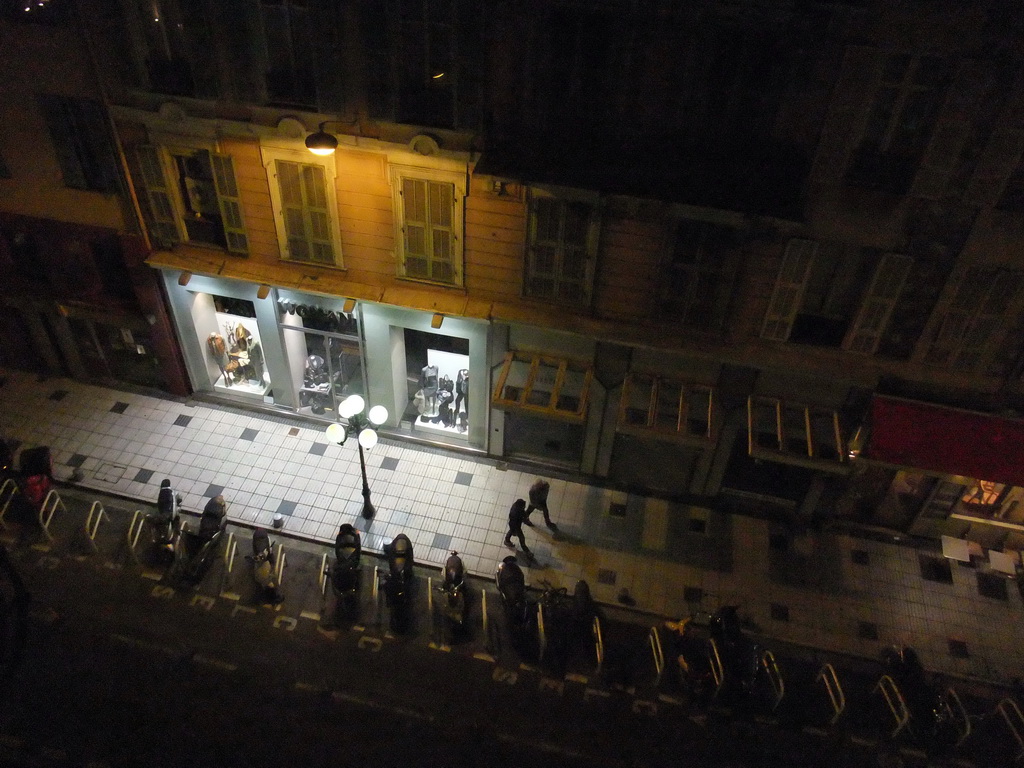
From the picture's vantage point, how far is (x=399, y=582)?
15.6 m

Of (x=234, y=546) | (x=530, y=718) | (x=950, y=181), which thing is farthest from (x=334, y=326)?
(x=950, y=181)

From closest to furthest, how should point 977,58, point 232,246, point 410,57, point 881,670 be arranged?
point 977,58, point 410,57, point 881,670, point 232,246

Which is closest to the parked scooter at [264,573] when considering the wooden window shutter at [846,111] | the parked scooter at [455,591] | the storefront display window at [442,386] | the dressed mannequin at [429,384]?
the parked scooter at [455,591]

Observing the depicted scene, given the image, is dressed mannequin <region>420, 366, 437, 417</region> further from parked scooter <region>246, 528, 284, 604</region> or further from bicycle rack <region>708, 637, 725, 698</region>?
bicycle rack <region>708, 637, 725, 698</region>

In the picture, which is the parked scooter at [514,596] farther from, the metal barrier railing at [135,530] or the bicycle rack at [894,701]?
the metal barrier railing at [135,530]

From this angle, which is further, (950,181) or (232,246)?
(232,246)

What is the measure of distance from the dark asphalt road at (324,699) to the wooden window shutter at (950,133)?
10023 mm

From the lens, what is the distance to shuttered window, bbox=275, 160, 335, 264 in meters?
16.3

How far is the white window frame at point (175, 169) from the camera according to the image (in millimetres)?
16359

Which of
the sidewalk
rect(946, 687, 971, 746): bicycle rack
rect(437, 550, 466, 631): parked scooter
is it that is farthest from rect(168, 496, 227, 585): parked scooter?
rect(946, 687, 971, 746): bicycle rack

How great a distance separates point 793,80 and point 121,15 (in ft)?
44.2

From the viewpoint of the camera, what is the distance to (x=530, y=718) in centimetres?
1438

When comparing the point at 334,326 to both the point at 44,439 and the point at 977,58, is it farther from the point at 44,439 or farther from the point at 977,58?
the point at 977,58

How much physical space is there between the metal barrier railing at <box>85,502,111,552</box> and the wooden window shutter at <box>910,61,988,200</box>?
62.0 ft
